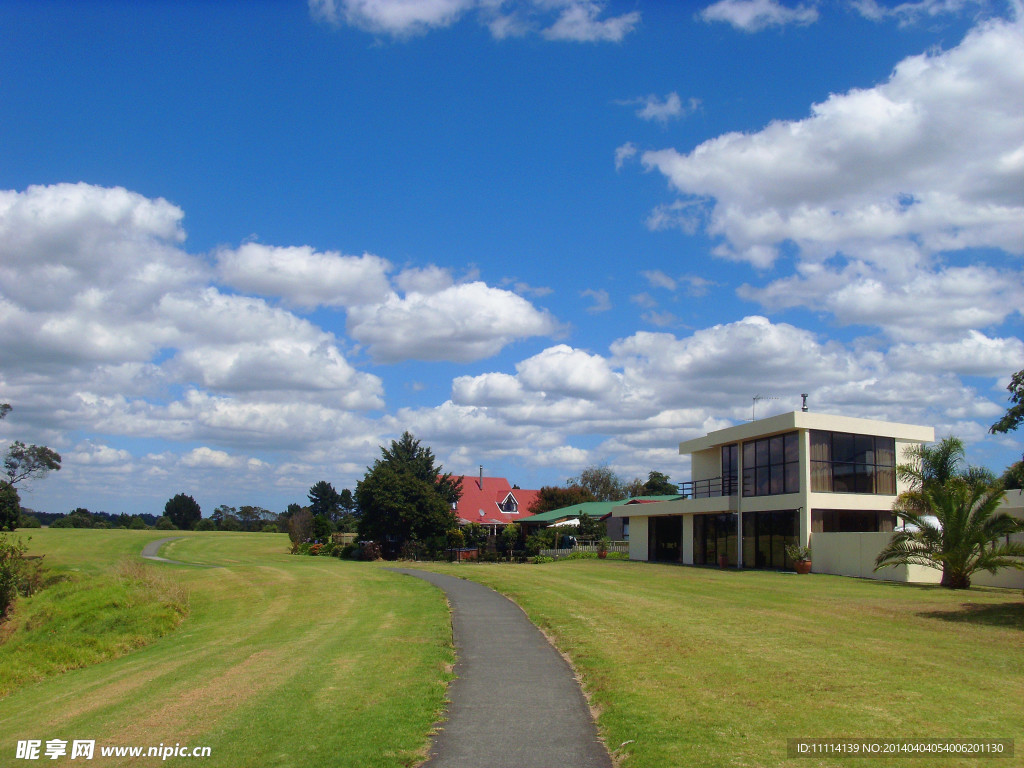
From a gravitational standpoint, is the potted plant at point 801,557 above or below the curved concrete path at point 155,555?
above

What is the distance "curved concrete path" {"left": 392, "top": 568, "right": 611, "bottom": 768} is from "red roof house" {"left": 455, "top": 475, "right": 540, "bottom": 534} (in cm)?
6114

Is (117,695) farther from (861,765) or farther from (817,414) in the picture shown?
(817,414)

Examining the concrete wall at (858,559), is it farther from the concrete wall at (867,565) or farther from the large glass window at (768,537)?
the large glass window at (768,537)

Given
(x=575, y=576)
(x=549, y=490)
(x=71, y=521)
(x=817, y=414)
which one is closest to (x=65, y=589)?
(x=575, y=576)

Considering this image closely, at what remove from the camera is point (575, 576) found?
28703 millimetres

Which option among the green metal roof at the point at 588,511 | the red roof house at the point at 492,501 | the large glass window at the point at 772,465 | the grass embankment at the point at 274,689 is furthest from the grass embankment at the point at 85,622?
the red roof house at the point at 492,501

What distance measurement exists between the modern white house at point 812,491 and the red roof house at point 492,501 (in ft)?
135

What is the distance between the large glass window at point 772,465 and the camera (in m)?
31.2

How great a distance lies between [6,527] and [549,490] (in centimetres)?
4624

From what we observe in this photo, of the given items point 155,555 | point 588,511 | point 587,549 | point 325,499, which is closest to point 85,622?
A: point 587,549

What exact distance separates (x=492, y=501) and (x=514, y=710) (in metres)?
72.5

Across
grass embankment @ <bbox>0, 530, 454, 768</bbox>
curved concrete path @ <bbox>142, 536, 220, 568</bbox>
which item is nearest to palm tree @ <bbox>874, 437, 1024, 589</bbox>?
grass embankment @ <bbox>0, 530, 454, 768</bbox>

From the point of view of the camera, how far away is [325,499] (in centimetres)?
12150

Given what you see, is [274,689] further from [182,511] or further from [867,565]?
[182,511]
